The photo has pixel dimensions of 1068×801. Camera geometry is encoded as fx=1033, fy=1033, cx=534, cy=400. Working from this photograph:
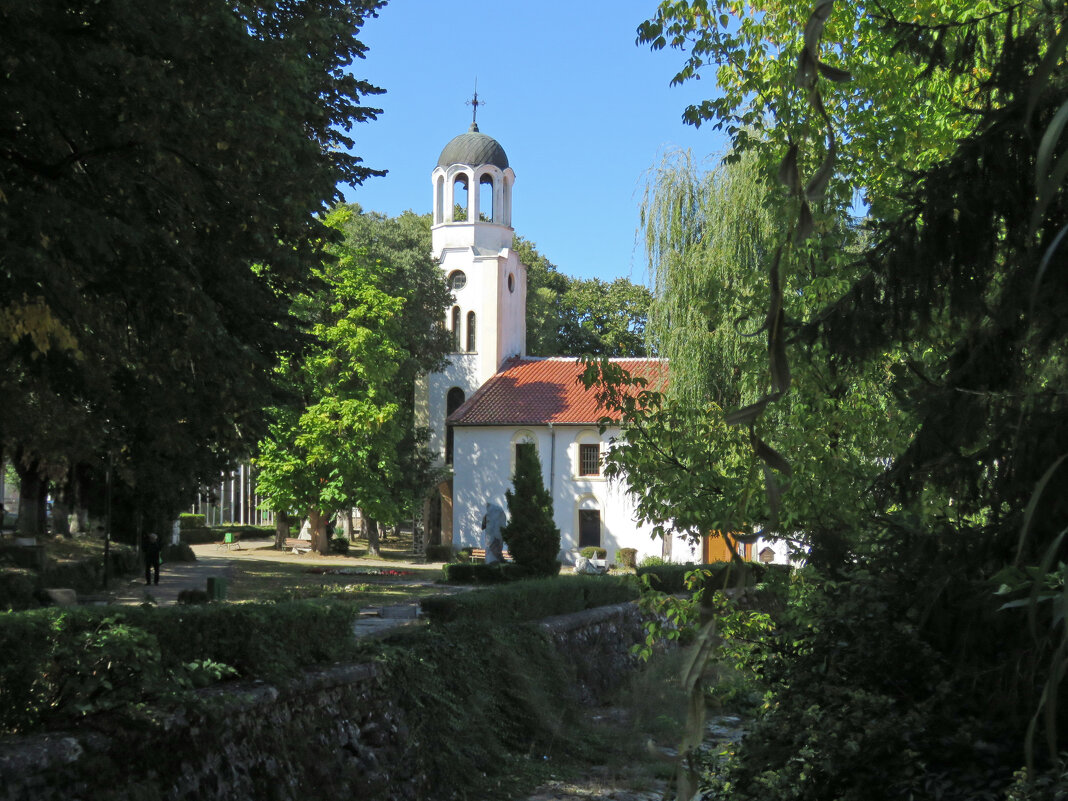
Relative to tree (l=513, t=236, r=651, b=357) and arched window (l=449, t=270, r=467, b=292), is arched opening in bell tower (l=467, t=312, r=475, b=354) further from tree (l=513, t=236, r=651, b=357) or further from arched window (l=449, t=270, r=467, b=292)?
tree (l=513, t=236, r=651, b=357)

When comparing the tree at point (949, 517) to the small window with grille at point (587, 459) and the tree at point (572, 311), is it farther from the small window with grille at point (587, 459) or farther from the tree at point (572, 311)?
the tree at point (572, 311)

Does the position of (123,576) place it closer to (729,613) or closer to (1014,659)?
(729,613)

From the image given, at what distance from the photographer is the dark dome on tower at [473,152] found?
44781mm

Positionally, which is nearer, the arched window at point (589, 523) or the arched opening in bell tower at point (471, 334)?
the arched window at point (589, 523)

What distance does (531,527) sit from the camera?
2616cm

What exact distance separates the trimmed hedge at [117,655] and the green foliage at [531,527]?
16.5m

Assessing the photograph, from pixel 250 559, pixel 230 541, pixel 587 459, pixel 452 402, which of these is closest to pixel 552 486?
pixel 587 459

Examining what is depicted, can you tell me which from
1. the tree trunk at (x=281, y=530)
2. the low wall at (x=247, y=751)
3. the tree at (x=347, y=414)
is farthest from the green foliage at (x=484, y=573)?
the tree trunk at (x=281, y=530)

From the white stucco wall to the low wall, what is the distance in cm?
2888

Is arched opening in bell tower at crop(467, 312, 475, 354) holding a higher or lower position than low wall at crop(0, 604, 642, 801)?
higher

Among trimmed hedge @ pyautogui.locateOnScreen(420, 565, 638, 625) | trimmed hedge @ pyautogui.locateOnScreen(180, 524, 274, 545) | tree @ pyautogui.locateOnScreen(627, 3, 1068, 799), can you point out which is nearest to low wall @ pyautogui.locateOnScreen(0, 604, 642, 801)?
trimmed hedge @ pyautogui.locateOnScreen(420, 565, 638, 625)

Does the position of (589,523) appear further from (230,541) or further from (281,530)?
(230,541)

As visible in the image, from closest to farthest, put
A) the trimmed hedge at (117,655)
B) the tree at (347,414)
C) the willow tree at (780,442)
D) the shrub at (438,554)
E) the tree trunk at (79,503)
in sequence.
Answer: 1. the trimmed hedge at (117,655)
2. the willow tree at (780,442)
3. the tree trunk at (79,503)
4. the tree at (347,414)
5. the shrub at (438,554)

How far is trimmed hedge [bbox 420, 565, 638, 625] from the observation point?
13703mm
